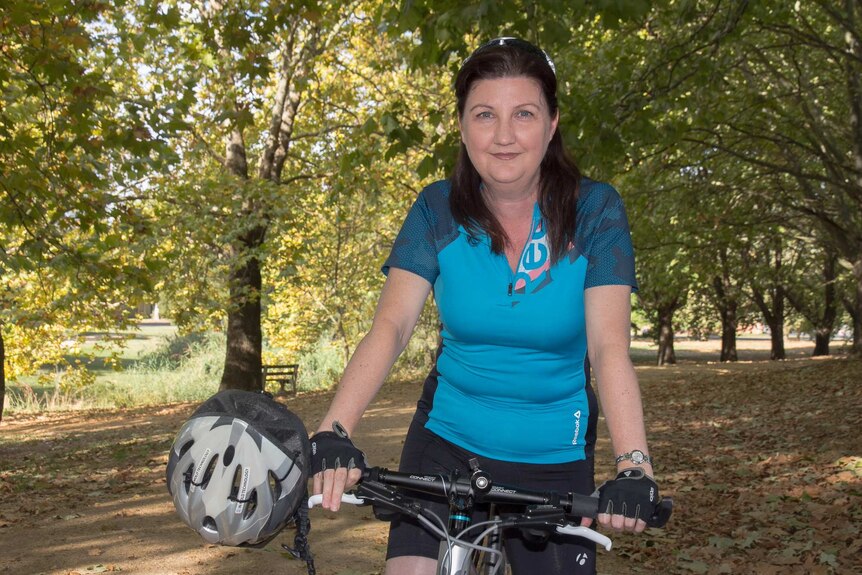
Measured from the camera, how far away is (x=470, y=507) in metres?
2.12

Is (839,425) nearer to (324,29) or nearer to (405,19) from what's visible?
(405,19)

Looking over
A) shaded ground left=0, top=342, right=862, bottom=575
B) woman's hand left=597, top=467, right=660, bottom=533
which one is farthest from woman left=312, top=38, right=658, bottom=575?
shaded ground left=0, top=342, right=862, bottom=575

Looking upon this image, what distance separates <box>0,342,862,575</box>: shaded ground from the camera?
670 cm

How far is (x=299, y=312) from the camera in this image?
34312mm

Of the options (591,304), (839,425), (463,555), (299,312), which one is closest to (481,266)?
(591,304)

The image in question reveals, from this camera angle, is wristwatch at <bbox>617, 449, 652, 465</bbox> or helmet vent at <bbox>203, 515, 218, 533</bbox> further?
wristwatch at <bbox>617, 449, 652, 465</bbox>

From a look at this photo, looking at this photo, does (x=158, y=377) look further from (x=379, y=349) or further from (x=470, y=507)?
(x=470, y=507)

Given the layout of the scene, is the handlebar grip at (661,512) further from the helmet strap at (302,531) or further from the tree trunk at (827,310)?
the tree trunk at (827,310)

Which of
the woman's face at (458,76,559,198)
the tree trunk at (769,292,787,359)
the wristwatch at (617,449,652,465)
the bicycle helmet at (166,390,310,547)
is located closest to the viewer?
the bicycle helmet at (166,390,310,547)

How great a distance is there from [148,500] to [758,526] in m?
5.47

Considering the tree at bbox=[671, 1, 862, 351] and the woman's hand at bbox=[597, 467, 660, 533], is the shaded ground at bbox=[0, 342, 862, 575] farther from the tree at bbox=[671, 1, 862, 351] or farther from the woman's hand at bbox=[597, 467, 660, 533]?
the woman's hand at bbox=[597, 467, 660, 533]

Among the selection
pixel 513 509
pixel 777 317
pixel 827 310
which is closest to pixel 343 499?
pixel 513 509

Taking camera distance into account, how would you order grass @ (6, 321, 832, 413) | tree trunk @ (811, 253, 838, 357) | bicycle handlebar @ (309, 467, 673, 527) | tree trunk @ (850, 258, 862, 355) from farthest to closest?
tree trunk @ (811, 253, 838, 357)
grass @ (6, 321, 832, 413)
tree trunk @ (850, 258, 862, 355)
bicycle handlebar @ (309, 467, 673, 527)

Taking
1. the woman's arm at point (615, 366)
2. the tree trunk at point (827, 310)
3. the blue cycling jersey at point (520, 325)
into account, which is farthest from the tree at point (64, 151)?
the tree trunk at point (827, 310)
